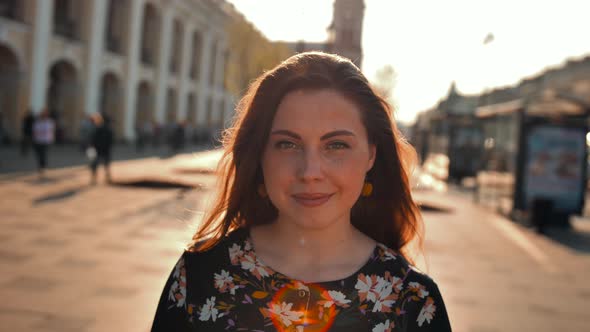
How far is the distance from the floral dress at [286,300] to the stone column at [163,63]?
34.6m

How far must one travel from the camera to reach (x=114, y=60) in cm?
2959

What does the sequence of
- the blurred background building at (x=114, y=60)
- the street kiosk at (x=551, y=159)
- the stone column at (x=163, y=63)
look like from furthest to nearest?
the stone column at (x=163, y=63) → the blurred background building at (x=114, y=60) → the street kiosk at (x=551, y=159)

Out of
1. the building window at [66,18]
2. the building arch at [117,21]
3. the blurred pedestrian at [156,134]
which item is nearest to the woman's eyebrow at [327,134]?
the building window at [66,18]

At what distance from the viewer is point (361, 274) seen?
1.68 meters

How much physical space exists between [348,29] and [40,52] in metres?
23.3

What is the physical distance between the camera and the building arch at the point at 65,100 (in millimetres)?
26734

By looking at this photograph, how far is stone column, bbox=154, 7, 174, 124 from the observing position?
3472 cm

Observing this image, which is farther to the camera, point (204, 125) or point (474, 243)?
point (204, 125)

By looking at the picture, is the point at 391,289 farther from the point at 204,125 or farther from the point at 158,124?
the point at 204,125

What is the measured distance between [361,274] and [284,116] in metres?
0.50

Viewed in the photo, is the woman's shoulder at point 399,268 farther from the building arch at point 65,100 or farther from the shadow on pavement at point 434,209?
the building arch at point 65,100

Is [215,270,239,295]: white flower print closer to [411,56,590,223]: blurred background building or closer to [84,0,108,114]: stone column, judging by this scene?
[411,56,590,223]: blurred background building

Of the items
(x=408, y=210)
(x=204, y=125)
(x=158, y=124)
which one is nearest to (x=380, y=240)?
(x=408, y=210)

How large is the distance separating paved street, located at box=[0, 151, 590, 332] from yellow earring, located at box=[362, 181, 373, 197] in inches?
12.1
